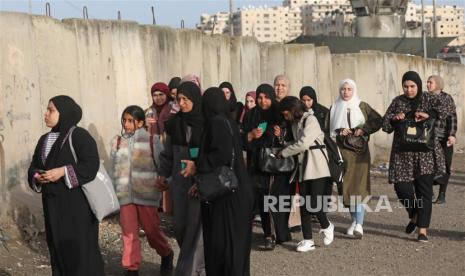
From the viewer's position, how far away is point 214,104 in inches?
242

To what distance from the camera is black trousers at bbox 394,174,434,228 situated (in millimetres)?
8492

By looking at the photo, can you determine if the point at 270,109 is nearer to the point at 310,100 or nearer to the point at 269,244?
the point at 310,100

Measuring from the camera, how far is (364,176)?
9.12 m

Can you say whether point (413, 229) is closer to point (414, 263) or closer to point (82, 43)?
point (414, 263)

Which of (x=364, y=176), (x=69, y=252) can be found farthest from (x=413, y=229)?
(x=69, y=252)

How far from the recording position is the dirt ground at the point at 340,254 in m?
7.43

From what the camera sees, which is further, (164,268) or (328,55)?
(328,55)

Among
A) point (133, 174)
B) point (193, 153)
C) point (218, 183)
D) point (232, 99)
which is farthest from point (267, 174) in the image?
point (218, 183)

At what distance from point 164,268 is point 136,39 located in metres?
3.69

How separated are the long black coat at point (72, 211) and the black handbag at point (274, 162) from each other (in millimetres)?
2829

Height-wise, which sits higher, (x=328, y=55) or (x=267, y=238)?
(x=328, y=55)

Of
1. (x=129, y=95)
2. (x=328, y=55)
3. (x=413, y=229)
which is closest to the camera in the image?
(x=413, y=229)

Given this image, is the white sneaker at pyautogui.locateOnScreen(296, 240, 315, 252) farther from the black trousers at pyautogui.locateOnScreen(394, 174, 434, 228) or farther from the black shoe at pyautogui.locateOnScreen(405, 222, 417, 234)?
the black shoe at pyautogui.locateOnScreen(405, 222, 417, 234)

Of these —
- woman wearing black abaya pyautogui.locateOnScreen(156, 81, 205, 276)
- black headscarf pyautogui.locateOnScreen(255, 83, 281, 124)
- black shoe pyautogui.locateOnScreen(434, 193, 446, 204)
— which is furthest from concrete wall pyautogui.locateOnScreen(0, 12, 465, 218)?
black shoe pyautogui.locateOnScreen(434, 193, 446, 204)
